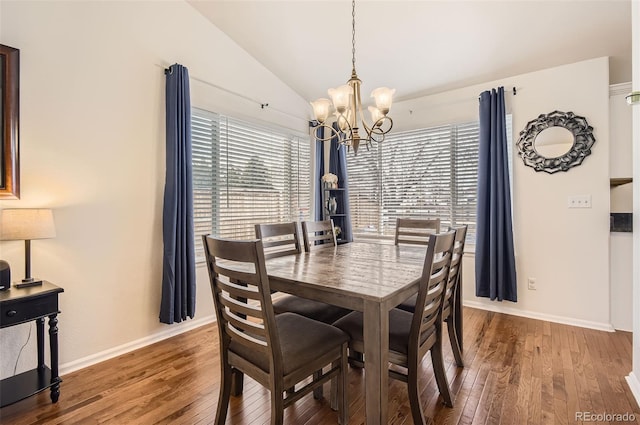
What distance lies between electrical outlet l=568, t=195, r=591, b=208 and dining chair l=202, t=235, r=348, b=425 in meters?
2.72

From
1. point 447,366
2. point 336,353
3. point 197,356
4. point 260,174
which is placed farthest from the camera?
point 260,174

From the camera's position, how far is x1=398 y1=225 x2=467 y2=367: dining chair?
187 cm

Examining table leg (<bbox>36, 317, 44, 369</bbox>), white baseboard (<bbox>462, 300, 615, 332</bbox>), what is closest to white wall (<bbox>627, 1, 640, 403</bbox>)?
white baseboard (<bbox>462, 300, 615, 332</bbox>)

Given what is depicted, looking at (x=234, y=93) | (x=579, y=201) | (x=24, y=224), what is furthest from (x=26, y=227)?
(x=579, y=201)

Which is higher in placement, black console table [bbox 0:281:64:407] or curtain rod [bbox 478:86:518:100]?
curtain rod [bbox 478:86:518:100]

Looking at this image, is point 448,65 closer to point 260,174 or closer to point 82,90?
point 260,174

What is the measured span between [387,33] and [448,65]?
0.77 meters

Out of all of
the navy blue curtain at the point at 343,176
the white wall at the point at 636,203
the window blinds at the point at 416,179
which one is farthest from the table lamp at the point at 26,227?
the white wall at the point at 636,203

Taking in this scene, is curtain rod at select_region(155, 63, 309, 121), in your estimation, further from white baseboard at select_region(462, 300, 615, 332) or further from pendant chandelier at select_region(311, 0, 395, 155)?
white baseboard at select_region(462, 300, 615, 332)

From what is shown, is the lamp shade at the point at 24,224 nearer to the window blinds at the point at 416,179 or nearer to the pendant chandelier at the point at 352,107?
the pendant chandelier at the point at 352,107

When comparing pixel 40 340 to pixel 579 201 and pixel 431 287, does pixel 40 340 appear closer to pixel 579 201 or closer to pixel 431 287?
pixel 431 287

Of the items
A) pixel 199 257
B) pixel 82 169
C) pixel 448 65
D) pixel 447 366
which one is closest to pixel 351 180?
pixel 448 65

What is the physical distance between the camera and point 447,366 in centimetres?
225

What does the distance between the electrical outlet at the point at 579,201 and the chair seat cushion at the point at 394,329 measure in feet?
7.36
